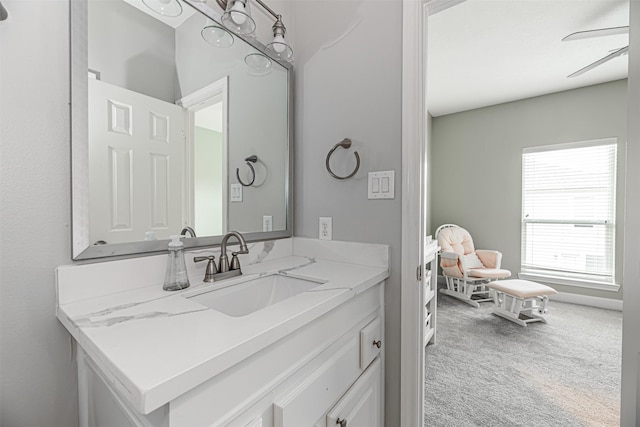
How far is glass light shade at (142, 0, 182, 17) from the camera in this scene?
3.07 feet

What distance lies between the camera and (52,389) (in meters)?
0.74

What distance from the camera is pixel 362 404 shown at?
38.4 inches

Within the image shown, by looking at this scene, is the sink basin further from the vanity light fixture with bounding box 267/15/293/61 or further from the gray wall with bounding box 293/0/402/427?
the vanity light fixture with bounding box 267/15/293/61

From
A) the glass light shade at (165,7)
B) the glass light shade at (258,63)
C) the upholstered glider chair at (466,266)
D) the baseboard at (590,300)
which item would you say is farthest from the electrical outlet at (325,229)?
the baseboard at (590,300)

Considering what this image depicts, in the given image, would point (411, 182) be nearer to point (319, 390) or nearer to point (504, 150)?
point (319, 390)

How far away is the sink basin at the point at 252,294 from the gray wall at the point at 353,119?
0.35 m

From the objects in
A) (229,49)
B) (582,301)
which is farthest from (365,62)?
(582,301)

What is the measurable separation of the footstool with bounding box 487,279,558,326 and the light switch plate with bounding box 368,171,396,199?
8.19 feet

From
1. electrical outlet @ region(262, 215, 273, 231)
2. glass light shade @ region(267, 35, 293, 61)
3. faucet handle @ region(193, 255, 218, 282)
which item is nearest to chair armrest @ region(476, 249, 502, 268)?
electrical outlet @ region(262, 215, 273, 231)

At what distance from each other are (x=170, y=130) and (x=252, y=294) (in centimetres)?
70

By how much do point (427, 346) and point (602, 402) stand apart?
3.44 feet

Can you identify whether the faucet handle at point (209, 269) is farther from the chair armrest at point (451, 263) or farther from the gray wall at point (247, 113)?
the chair armrest at point (451, 263)

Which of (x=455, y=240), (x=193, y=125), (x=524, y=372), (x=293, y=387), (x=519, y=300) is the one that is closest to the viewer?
(x=293, y=387)

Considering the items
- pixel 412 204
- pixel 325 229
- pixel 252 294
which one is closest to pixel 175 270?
pixel 252 294
